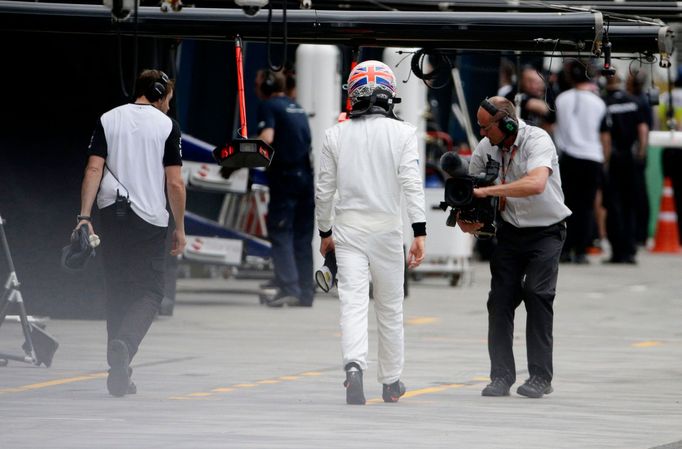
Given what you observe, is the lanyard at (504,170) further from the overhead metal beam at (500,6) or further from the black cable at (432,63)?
the overhead metal beam at (500,6)

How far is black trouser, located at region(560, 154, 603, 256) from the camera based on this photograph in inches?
859

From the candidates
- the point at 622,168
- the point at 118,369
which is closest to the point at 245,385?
the point at 118,369

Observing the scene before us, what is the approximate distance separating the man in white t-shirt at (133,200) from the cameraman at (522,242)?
1.83m

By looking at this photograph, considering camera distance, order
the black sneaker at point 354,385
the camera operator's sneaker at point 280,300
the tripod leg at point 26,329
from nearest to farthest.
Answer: the black sneaker at point 354,385, the tripod leg at point 26,329, the camera operator's sneaker at point 280,300

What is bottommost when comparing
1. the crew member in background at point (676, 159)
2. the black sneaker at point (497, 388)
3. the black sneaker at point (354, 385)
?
the crew member in background at point (676, 159)

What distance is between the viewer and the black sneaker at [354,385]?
9.78 meters

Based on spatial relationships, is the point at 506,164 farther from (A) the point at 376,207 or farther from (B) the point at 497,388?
(B) the point at 497,388

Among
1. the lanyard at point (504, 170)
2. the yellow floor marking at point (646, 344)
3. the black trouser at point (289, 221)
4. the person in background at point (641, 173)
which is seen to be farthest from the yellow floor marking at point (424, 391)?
the person in background at point (641, 173)

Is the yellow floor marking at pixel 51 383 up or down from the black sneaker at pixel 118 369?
down

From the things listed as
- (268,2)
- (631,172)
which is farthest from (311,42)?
(631,172)

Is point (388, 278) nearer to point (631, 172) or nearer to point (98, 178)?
point (98, 178)

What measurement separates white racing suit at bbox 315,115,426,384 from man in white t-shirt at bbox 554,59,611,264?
1195 cm

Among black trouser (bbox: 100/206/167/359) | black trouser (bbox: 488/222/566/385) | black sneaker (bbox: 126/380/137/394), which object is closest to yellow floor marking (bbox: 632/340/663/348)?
black trouser (bbox: 488/222/566/385)

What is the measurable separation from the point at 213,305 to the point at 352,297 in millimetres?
6870
